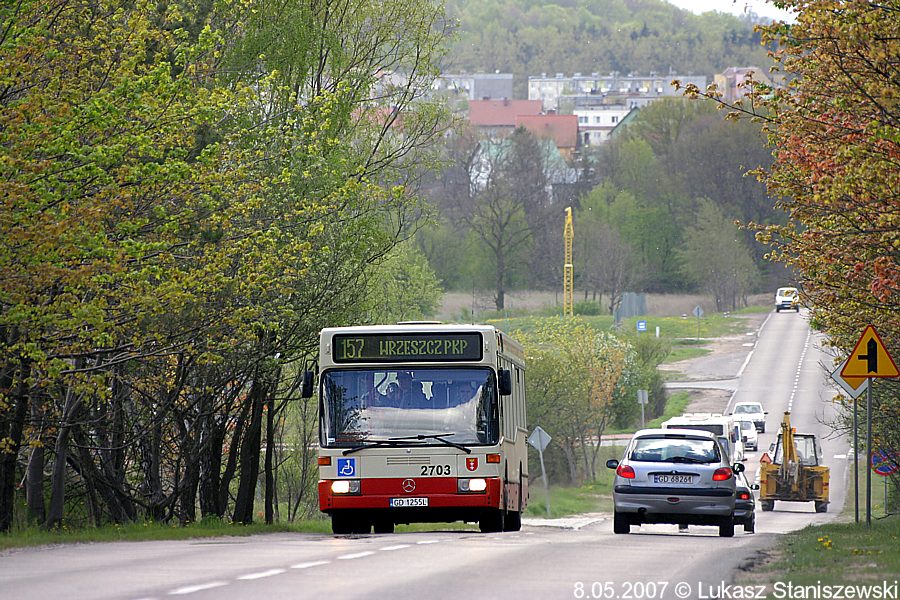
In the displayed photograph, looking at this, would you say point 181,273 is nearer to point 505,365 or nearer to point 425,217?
point 505,365

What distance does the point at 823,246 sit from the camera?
24125mm

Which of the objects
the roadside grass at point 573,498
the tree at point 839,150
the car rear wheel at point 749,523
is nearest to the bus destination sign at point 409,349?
the tree at point 839,150

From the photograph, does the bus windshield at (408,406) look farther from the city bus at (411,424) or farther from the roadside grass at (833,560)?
the roadside grass at (833,560)

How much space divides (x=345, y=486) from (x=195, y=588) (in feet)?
28.5

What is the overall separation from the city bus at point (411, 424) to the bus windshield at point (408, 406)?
0.5 inches

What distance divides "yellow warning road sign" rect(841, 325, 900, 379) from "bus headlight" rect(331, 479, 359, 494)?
758 centimetres

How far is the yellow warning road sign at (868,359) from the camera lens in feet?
74.7

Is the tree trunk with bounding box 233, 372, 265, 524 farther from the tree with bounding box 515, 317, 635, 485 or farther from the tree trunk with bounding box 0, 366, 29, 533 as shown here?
the tree with bounding box 515, 317, 635, 485

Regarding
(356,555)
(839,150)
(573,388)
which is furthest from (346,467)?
(573,388)

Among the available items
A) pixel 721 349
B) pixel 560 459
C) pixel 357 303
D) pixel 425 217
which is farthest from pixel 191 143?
pixel 721 349

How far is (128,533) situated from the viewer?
69.7ft

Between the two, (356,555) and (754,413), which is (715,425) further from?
(754,413)

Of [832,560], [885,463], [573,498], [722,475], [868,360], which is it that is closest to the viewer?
[832,560]

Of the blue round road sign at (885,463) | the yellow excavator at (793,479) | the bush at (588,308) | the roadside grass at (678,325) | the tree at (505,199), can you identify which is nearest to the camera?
the blue round road sign at (885,463)
